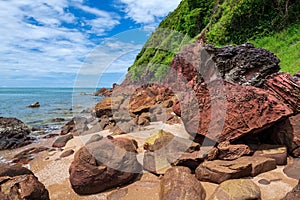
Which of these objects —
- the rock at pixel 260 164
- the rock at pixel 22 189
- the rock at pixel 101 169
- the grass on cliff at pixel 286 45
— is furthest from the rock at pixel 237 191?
the grass on cliff at pixel 286 45

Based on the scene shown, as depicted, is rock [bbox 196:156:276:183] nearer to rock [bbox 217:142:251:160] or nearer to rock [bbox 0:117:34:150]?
rock [bbox 217:142:251:160]

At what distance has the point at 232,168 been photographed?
4.66 meters

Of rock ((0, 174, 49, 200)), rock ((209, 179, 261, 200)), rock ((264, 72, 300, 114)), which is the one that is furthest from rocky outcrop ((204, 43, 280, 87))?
rock ((0, 174, 49, 200))

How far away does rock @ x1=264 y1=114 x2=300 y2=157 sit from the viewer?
17.5ft

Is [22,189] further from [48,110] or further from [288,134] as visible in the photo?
[48,110]

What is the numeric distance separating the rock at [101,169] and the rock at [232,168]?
5.37ft

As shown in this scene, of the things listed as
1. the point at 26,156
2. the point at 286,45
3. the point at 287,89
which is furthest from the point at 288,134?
the point at 286,45

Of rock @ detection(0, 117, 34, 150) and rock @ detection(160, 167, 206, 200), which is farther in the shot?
rock @ detection(0, 117, 34, 150)

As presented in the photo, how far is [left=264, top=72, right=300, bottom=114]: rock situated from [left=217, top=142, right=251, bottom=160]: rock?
72.7 inches

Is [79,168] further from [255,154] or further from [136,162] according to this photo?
[255,154]

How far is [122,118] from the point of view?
11.8 meters

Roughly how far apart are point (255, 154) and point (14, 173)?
216 inches

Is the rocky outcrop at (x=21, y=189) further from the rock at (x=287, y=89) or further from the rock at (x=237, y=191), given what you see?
the rock at (x=287, y=89)

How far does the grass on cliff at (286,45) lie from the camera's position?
38.2 feet
